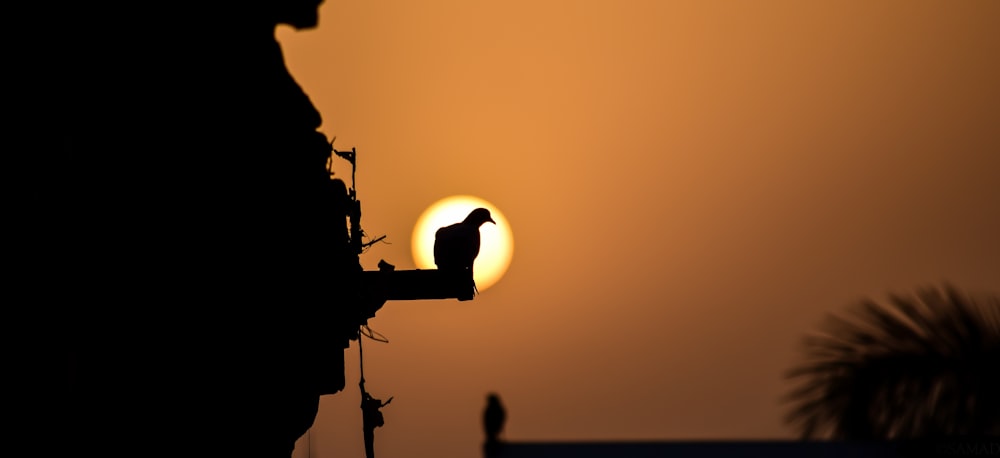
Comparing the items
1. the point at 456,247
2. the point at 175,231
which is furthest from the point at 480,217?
the point at 175,231

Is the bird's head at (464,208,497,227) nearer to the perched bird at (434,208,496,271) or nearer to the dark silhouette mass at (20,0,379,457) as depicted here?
the perched bird at (434,208,496,271)

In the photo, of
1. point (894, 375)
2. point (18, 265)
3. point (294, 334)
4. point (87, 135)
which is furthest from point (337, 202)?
point (894, 375)

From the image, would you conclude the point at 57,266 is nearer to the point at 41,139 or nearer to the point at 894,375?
the point at 41,139

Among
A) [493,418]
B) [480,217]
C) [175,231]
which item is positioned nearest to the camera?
[175,231]

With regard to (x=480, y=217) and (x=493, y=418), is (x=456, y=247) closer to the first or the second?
(x=493, y=418)

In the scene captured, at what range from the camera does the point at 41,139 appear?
21.2ft

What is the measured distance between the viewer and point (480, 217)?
1623 centimetres

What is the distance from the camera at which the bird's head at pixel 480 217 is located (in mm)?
16000

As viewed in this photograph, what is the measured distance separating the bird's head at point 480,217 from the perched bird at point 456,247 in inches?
90.2

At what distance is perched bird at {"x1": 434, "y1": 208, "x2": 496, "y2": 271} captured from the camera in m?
12.8

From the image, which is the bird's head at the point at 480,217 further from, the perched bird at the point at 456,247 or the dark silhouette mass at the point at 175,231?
the dark silhouette mass at the point at 175,231

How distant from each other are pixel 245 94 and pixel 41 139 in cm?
324

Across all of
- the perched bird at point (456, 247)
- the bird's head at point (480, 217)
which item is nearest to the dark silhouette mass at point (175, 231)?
the perched bird at point (456, 247)

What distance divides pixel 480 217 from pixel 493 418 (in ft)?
13.2
